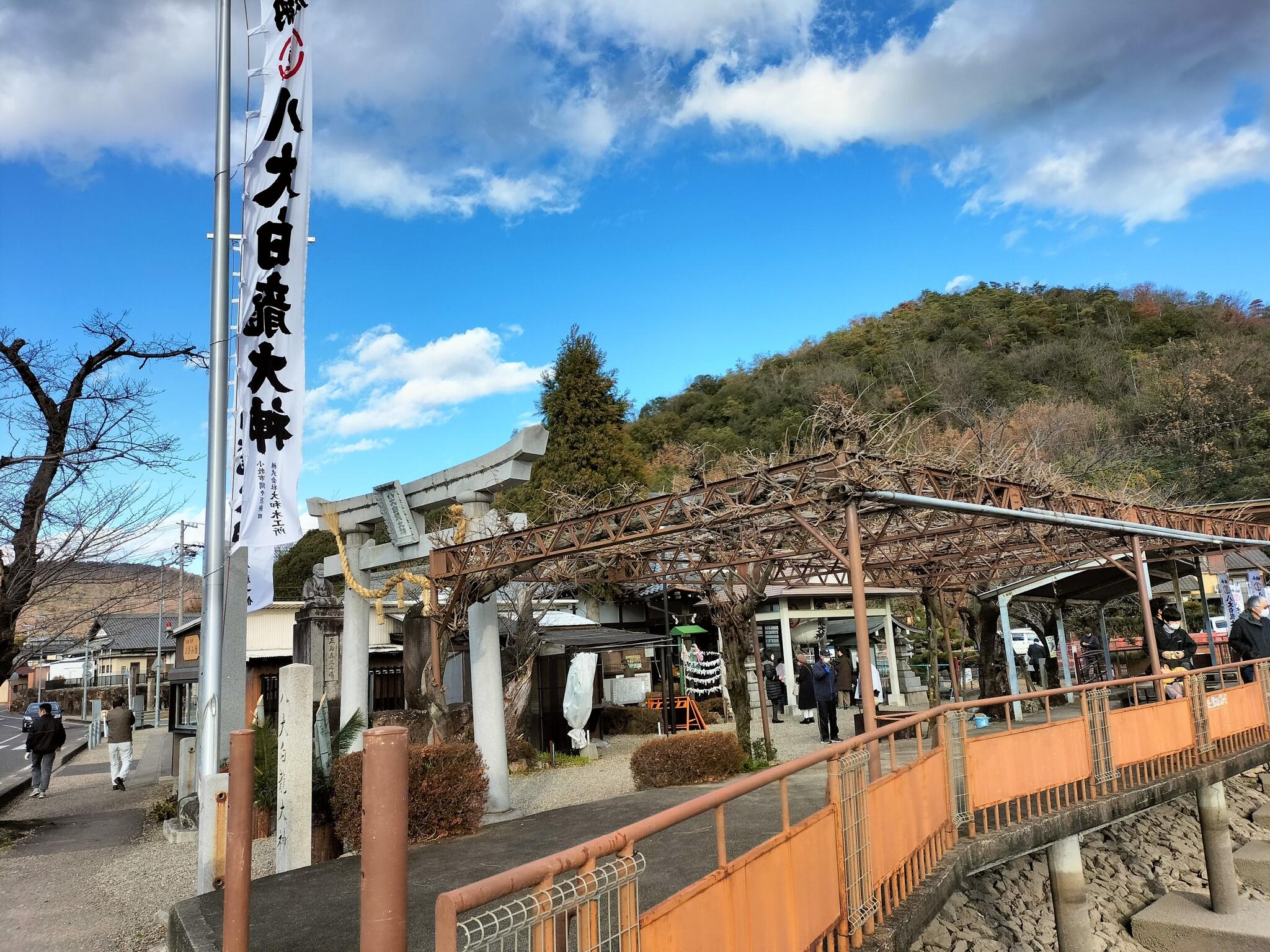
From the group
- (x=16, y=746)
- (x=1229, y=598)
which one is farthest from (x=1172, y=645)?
(x=16, y=746)

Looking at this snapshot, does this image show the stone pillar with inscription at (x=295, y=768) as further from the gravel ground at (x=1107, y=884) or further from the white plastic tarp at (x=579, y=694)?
the white plastic tarp at (x=579, y=694)

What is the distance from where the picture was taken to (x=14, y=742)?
110 feet

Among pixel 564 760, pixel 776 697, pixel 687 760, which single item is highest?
pixel 687 760

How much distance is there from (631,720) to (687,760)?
10.6 metres

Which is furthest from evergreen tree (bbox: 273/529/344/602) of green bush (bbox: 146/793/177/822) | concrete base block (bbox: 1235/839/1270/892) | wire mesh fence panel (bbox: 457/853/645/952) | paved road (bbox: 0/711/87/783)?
wire mesh fence panel (bbox: 457/853/645/952)

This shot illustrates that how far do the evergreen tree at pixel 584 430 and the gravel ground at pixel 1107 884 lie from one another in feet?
60.8

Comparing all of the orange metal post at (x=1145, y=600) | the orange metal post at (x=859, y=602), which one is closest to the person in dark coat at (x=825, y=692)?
the orange metal post at (x=1145, y=600)

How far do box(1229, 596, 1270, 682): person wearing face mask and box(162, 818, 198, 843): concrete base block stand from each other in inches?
557

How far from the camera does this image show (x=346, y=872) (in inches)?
296

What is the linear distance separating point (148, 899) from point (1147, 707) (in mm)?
10452

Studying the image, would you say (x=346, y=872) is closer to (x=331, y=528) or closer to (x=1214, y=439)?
(x=331, y=528)

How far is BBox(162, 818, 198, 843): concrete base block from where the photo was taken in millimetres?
11609

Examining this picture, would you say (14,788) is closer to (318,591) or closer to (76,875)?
(318,591)

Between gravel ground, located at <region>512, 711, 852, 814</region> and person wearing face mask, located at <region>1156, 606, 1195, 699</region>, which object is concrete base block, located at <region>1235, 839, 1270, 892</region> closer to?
person wearing face mask, located at <region>1156, 606, 1195, 699</region>
